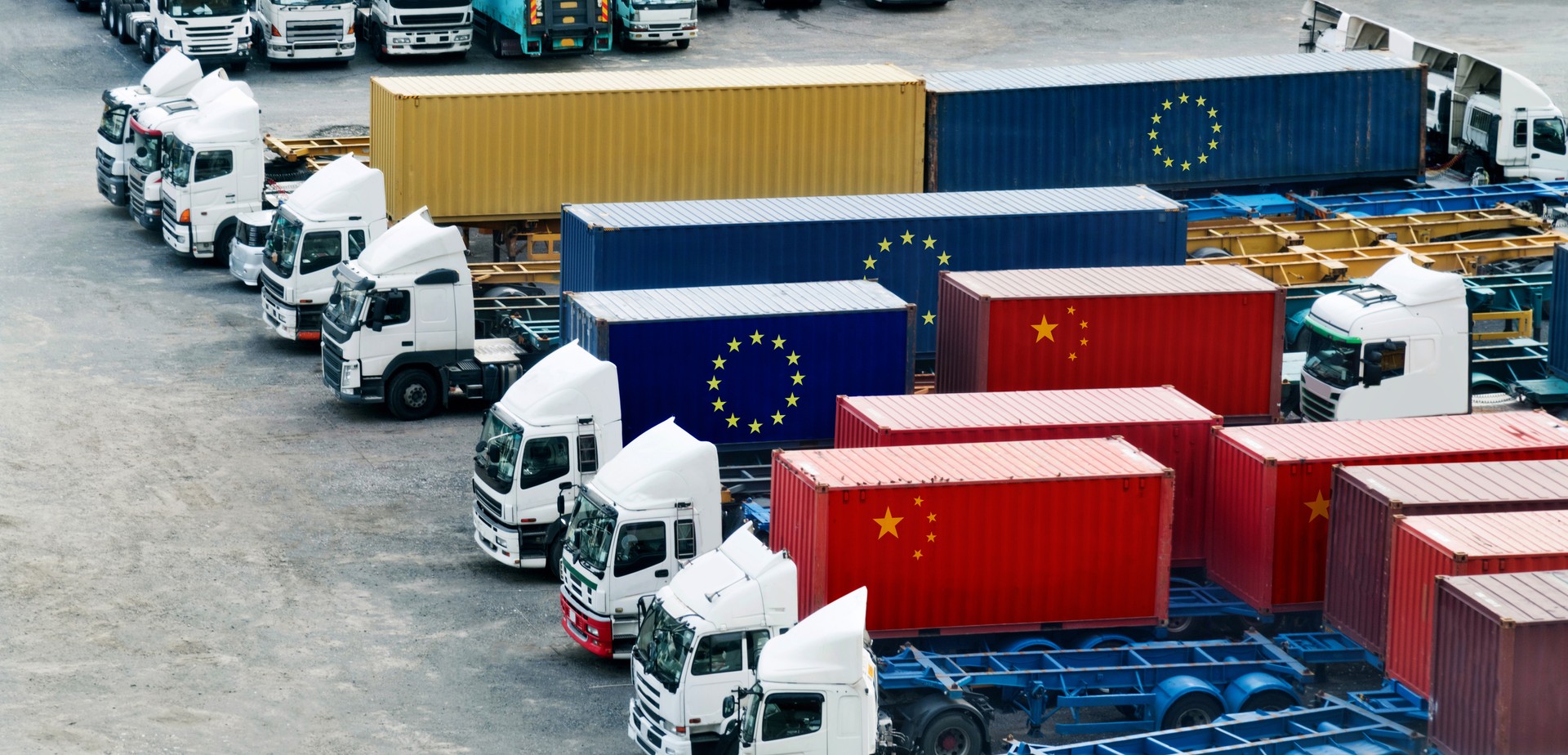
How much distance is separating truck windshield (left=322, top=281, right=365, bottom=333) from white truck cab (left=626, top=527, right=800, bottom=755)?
1260cm

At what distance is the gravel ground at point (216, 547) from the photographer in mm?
23312

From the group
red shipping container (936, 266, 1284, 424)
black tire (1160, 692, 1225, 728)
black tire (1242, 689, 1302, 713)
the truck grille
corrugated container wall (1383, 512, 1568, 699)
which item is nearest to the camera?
corrugated container wall (1383, 512, 1568, 699)

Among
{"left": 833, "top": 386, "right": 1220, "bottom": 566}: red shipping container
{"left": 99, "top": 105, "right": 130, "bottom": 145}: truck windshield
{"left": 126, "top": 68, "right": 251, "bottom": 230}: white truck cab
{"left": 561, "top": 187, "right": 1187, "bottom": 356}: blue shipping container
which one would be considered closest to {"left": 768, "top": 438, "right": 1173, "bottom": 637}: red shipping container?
{"left": 833, "top": 386, "right": 1220, "bottom": 566}: red shipping container

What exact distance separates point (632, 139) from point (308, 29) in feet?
69.7

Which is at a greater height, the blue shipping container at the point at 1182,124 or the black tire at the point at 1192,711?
the blue shipping container at the point at 1182,124

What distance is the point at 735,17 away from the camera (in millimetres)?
65875

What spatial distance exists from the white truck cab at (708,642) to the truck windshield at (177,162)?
22.9 metres

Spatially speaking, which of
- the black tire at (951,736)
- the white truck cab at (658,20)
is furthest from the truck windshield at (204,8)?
the black tire at (951,736)

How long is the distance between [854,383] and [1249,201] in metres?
17.5

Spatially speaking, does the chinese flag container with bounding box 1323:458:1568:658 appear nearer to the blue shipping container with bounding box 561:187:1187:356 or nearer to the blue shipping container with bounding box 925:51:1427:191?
the blue shipping container with bounding box 561:187:1187:356

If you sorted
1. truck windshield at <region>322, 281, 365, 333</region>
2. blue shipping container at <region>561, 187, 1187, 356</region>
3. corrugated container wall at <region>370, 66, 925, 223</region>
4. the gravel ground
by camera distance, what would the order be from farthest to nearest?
corrugated container wall at <region>370, 66, 925, 223</region>, blue shipping container at <region>561, 187, 1187, 356</region>, truck windshield at <region>322, 281, 365, 333</region>, the gravel ground

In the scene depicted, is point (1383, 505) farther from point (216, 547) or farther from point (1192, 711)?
point (216, 547)

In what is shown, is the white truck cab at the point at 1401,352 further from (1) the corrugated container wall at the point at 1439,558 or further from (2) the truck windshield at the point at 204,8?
(2) the truck windshield at the point at 204,8

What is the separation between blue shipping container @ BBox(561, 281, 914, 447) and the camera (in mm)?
27969
